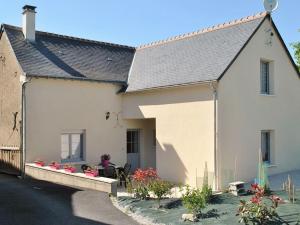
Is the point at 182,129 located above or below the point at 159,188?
above

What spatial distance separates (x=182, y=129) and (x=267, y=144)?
421 cm

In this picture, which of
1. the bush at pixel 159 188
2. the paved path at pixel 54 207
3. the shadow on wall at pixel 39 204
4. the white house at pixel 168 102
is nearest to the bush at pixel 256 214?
the paved path at pixel 54 207

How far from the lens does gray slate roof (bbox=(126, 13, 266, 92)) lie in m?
15.1

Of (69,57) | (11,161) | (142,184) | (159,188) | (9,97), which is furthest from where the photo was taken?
(69,57)

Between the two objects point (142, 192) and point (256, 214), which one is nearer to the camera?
point (256, 214)

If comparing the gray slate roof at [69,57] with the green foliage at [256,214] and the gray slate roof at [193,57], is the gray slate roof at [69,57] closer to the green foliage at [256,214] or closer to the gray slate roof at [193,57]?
the gray slate roof at [193,57]

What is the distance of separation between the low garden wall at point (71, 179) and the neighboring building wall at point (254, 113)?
448 centimetres

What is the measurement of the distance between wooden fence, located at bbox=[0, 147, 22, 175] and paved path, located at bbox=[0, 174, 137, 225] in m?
2.58

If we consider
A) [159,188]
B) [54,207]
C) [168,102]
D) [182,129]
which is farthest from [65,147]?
[159,188]

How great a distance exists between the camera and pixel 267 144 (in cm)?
1691

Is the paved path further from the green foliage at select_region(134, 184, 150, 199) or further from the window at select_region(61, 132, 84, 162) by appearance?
the window at select_region(61, 132, 84, 162)

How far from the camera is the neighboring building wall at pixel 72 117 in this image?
15.8m

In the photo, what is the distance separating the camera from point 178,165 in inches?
619

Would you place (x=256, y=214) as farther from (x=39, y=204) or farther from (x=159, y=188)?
(x=39, y=204)
